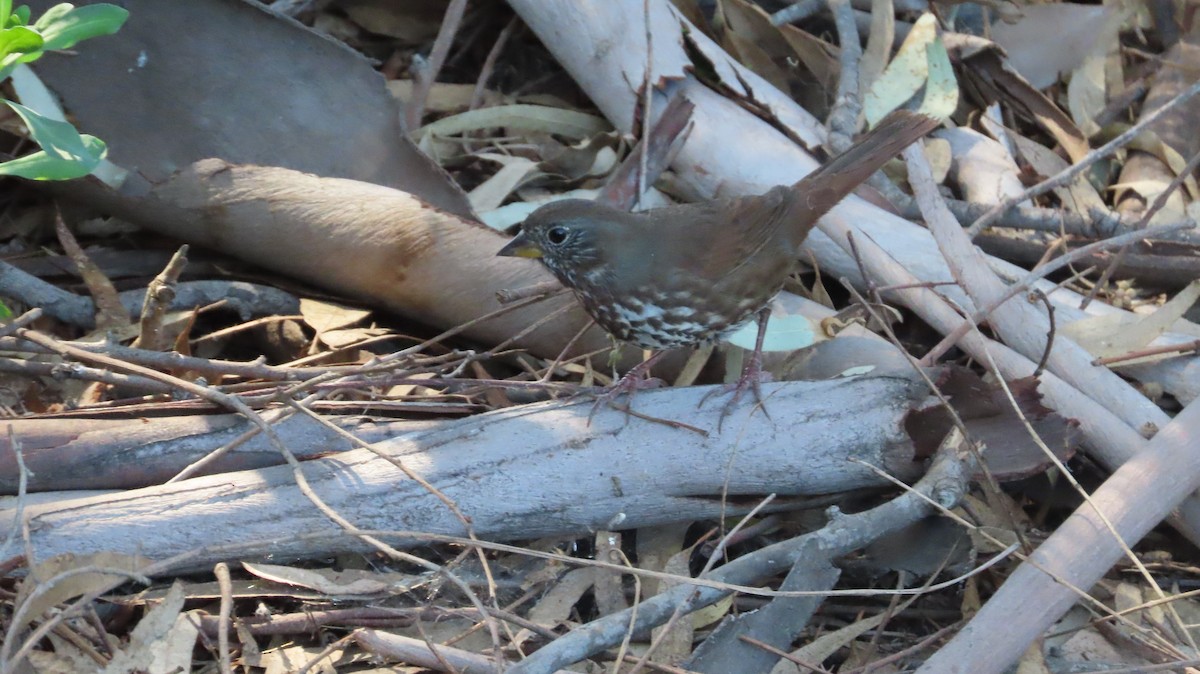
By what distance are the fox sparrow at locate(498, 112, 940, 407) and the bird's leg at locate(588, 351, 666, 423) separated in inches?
2.6

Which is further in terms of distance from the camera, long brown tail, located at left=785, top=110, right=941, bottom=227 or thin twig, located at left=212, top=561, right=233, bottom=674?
long brown tail, located at left=785, top=110, right=941, bottom=227

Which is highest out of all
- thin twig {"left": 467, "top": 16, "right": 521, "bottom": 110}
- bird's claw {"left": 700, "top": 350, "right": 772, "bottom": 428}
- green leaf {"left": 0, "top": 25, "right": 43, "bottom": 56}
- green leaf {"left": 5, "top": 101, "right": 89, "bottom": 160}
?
green leaf {"left": 0, "top": 25, "right": 43, "bottom": 56}

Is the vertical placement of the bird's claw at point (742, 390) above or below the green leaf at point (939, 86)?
below

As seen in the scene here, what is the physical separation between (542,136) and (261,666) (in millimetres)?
2264

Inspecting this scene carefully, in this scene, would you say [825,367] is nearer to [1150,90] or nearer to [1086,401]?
[1086,401]

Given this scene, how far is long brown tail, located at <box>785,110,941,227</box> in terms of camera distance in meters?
3.02

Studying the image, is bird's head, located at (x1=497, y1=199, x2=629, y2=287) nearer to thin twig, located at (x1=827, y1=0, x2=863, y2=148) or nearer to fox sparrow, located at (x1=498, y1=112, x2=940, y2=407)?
fox sparrow, located at (x1=498, y1=112, x2=940, y2=407)

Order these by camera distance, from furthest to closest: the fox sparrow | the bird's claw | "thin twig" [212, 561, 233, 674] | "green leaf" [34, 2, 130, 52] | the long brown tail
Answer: the long brown tail < the fox sparrow < the bird's claw < "green leaf" [34, 2, 130, 52] < "thin twig" [212, 561, 233, 674]

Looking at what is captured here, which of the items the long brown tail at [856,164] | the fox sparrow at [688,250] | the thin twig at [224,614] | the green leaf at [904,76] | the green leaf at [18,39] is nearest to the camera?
the thin twig at [224,614]

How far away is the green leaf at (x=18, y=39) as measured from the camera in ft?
7.45

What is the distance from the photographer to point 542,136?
3.93 meters

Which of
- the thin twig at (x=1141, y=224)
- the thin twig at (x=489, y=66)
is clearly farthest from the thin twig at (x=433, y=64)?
the thin twig at (x=1141, y=224)

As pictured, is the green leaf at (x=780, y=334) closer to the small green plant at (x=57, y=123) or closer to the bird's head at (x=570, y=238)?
the bird's head at (x=570, y=238)

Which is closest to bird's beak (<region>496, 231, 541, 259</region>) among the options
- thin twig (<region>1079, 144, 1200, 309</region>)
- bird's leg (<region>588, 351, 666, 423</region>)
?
bird's leg (<region>588, 351, 666, 423</region>)
